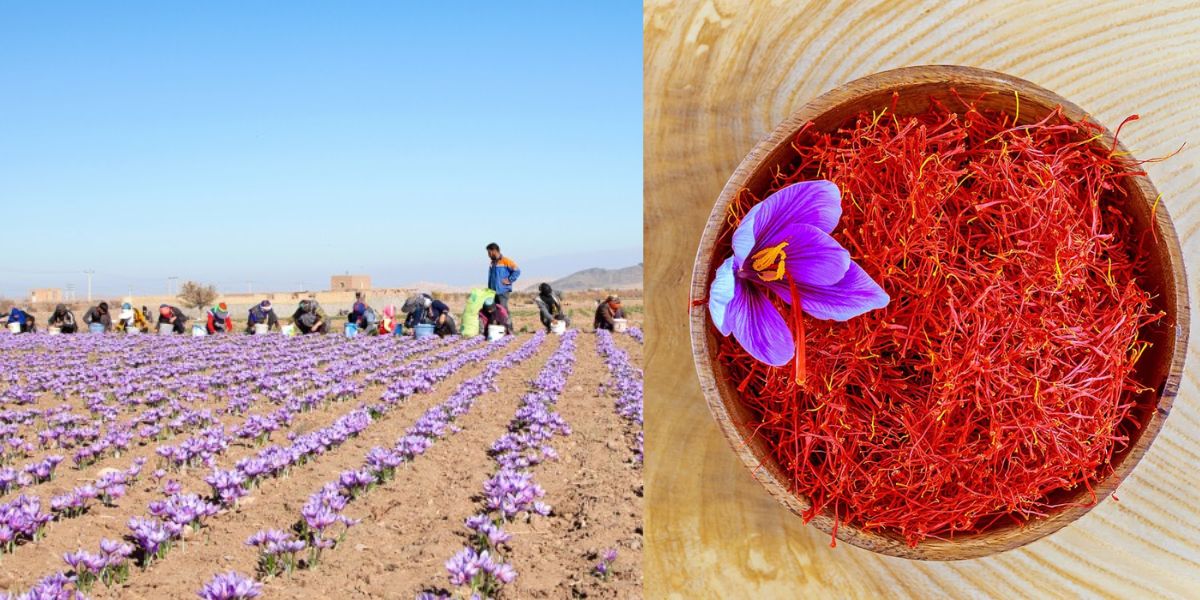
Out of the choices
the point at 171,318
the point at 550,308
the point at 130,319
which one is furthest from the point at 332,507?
the point at 130,319

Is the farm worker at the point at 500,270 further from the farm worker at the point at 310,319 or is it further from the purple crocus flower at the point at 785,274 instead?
the purple crocus flower at the point at 785,274

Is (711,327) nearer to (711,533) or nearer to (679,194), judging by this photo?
(679,194)

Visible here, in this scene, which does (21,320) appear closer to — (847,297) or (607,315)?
(607,315)

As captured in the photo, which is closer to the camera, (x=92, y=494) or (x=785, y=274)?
(x=785, y=274)

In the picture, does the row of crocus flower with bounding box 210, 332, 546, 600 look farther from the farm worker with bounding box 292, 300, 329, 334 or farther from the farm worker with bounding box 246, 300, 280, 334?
the farm worker with bounding box 246, 300, 280, 334

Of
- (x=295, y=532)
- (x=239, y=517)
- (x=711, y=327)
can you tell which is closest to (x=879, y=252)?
(x=711, y=327)

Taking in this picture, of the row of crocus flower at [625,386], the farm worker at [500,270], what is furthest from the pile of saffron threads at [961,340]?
the farm worker at [500,270]
